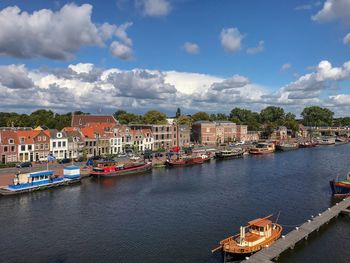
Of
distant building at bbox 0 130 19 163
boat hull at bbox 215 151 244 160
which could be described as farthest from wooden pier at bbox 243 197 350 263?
distant building at bbox 0 130 19 163

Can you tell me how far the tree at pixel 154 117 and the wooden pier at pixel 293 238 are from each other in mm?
116884

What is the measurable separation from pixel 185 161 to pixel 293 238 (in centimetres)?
6529

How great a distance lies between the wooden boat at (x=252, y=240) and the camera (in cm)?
3628

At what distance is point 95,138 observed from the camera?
4279 inches

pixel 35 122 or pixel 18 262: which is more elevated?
pixel 35 122

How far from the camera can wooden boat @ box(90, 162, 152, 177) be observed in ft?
268

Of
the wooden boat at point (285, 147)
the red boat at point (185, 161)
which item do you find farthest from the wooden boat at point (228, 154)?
the wooden boat at point (285, 147)

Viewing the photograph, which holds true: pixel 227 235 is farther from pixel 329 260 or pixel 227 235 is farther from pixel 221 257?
pixel 329 260

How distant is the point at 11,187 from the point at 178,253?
40.1 meters

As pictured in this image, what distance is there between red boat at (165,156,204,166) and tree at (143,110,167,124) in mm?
56862

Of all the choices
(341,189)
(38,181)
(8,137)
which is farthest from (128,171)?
(341,189)

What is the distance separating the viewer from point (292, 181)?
256ft

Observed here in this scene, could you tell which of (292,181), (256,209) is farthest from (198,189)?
(292,181)

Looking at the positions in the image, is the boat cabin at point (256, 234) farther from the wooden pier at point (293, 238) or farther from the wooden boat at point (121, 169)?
the wooden boat at point (121, 169)
